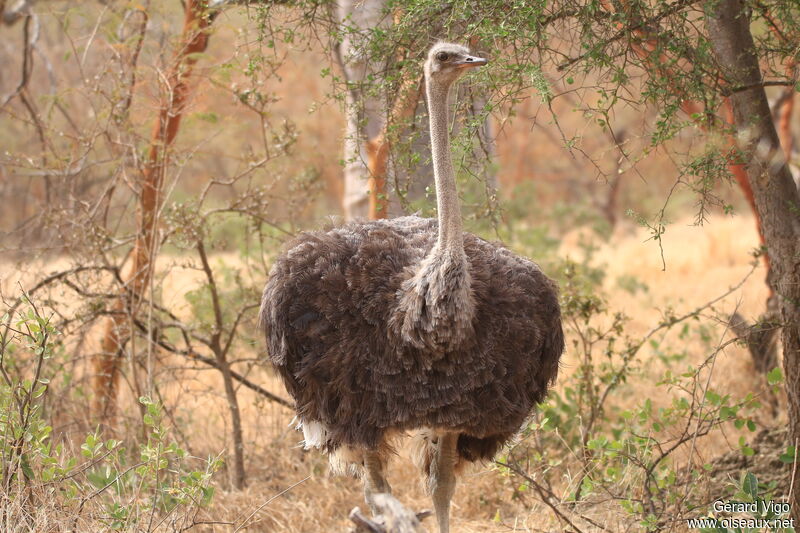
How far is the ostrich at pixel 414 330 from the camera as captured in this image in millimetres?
3604

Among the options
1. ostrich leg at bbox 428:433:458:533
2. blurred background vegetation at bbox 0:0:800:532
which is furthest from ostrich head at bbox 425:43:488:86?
ostrich leg at bbox 428:433:458:533

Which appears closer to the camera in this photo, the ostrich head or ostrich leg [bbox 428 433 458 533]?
the ostrich head

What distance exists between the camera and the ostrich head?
363 centimetres

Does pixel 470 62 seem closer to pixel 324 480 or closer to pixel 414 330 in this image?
pixel 414 330

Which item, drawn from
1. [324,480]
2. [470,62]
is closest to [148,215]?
[324,480]

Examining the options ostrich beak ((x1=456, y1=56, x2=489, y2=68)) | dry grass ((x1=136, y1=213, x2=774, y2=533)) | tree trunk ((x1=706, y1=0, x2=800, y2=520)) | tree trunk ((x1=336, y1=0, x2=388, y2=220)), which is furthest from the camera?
dry grass ((x1=136, y1=213, x2=774, y2=533))

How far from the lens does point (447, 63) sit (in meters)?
3.65

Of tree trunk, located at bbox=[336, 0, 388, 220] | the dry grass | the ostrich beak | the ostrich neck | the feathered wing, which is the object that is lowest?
the dry grass

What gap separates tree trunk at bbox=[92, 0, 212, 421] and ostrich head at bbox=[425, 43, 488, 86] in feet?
6.07

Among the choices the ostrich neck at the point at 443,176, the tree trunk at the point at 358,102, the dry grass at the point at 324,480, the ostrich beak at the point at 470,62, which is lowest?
the dry grass at the point at 324,480

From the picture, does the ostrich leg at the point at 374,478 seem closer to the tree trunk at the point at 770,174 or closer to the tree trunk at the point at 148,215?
the tree trunk at the point at 148,215

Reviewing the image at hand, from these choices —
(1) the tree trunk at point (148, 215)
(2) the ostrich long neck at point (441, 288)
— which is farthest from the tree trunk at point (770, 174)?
(1) the tree trunk at point (148, 215)

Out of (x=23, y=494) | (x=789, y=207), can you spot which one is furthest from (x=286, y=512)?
(x=789, y=207)

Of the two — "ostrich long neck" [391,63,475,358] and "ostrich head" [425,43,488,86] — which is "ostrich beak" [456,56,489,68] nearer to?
"ostrich head" [425,43,488,86]
